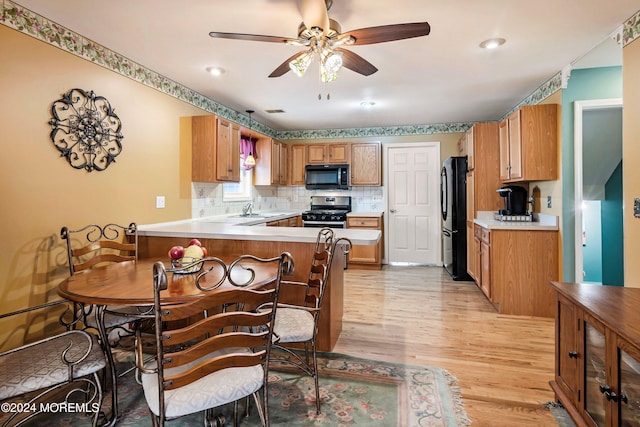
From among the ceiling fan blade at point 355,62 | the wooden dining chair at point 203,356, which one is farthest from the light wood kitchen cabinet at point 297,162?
the wooden dining chair at point 203,356

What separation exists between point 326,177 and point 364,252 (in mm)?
1427

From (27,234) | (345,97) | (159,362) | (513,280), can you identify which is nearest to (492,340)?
(513,280)

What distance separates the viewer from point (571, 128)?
312cm

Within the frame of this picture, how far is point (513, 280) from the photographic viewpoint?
328 cm

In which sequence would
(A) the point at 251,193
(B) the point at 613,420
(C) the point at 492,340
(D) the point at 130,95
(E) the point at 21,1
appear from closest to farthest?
(B) the point at 613,420 < (E) the point at 21,1 < (C) the point at 492,340 < (D) the point at 130,95 < (A) the point at 251,193

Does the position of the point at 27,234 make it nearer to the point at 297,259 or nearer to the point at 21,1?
the point at 21,1

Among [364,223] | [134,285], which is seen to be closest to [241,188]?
[364,223]

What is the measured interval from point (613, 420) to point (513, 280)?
217 centimetres

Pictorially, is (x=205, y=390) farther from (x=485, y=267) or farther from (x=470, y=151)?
(x=470, y=151)

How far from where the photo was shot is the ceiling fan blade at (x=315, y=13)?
1.79 m

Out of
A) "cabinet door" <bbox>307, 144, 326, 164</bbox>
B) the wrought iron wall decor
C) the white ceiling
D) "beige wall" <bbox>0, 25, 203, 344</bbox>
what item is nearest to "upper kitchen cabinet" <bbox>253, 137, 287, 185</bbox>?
"cabinet door" <bbox>307, 144, 326, 164</bbox>

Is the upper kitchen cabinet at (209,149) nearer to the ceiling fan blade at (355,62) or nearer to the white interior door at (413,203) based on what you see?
the ceiling fan blade at (355,62)

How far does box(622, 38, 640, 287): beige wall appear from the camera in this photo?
218 centimetres

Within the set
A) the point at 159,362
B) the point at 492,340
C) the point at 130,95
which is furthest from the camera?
the point at 130,95
